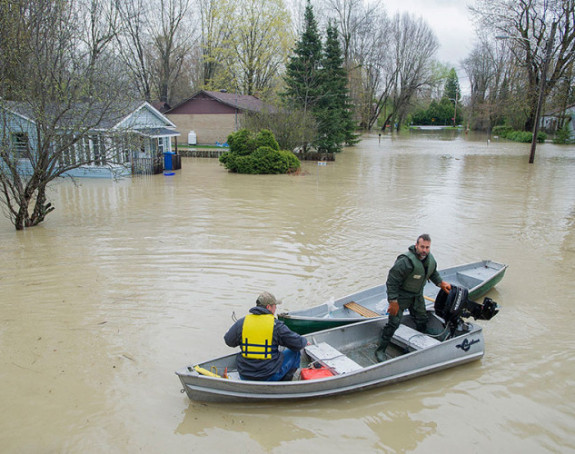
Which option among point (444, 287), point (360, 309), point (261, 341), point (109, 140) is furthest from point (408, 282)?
point (109, 140)

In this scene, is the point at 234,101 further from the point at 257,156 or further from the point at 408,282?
the point at 408,282

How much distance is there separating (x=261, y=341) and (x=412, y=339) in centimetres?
246

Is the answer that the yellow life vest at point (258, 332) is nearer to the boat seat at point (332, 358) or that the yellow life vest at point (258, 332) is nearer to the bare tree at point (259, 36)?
the boat seat at point (332, 358)

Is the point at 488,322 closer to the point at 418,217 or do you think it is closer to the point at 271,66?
the point at 418,217

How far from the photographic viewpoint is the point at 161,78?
163 ft

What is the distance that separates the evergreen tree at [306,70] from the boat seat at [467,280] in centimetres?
2518

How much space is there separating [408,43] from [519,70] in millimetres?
37209

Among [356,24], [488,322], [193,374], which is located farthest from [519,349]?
[356,24]

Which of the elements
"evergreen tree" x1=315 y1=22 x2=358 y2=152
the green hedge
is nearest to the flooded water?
the green hedge

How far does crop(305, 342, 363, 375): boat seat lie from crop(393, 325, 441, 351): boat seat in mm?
927

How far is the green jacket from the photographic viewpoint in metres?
6.12

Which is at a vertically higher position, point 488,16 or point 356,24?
point 356,24

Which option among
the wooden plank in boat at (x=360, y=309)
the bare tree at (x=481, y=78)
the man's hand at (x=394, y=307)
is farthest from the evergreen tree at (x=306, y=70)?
the bare tree at (x=481, y=78)

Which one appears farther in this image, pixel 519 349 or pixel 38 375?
pixel 519 349
